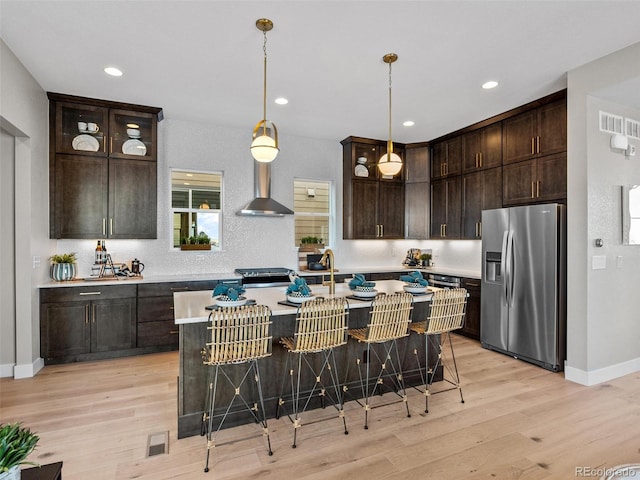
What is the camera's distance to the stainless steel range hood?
5133 millimetres

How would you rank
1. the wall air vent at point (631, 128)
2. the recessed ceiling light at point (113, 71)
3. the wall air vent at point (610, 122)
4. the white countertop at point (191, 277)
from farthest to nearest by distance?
the white countertop at point (191, 277)
the wall air vent at point (631, 128)
the wall air vent at point (610, 122)
the recessed ceiling light at point (113, 71)

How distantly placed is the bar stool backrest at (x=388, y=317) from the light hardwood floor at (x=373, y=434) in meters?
0.67

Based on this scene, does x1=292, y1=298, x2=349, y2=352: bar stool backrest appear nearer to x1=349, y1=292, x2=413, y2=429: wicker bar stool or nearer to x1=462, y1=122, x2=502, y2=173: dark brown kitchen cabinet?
x1=349, y1=292, x2=413, y2=429: wicker bar stool

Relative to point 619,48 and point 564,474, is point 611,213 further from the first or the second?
point 564,474

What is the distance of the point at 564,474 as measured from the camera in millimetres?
2168

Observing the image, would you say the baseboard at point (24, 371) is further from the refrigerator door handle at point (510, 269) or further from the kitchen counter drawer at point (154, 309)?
the refrigerator door handle at point (510, 269)

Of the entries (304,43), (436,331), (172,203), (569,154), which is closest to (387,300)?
(436,331)

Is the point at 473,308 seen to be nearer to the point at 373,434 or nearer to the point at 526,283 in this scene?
the point at 526,283

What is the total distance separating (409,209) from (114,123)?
464 centimetres

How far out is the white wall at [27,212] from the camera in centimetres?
349

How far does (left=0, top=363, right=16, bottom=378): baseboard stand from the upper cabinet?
1.44 metres

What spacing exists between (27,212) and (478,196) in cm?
554

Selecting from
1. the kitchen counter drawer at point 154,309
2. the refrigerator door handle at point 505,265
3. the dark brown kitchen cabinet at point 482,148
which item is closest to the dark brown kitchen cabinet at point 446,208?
the dark brown kitchen cabinet at point 482,148

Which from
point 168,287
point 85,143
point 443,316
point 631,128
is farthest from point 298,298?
point 631,128
